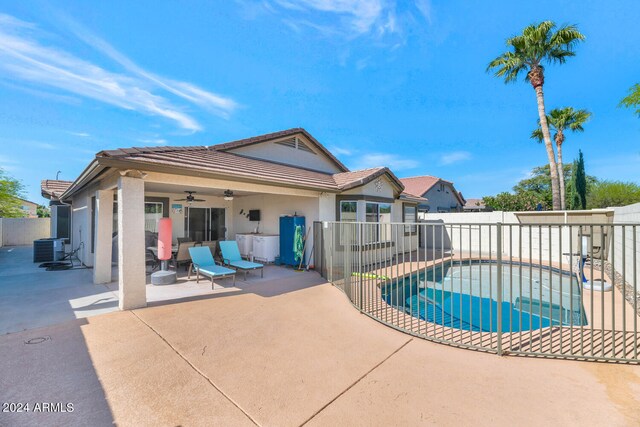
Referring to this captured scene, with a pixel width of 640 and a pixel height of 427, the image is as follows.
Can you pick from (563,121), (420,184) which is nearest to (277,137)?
(420,184)

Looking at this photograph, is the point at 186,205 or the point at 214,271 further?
the point at 186,205

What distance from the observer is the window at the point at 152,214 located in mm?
12359

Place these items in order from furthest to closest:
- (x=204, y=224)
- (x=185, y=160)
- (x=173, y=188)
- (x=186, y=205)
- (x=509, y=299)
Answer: (x=204, y=224) < (x=186, y=205) < (x=173, y=188) < (x=185, y=160) < (x=509, y=299)

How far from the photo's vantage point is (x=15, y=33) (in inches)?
286

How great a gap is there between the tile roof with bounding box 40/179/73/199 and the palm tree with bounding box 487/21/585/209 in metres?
28.2

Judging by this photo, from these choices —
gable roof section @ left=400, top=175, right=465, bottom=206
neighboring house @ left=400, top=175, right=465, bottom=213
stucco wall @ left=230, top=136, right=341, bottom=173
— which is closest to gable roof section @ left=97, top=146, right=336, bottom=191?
stucco wall @ left=230, top=136, right=341, bottom=173

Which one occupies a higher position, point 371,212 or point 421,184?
point 421,184

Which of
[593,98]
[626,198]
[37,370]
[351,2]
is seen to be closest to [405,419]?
[37,370]

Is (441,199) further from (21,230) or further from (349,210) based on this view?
(21,230)

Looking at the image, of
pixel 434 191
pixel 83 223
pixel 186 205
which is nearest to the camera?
pixel 83 223

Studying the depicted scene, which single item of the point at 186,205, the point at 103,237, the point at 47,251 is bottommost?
the point at 47,251

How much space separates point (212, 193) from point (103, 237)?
5457 mm

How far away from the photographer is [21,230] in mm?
19938

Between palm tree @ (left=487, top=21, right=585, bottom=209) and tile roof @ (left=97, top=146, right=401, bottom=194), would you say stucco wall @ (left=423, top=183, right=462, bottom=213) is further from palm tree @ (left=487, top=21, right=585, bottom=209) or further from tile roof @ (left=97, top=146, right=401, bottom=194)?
tile roof @ (left=97, top=146, right=401, bottom=194)
